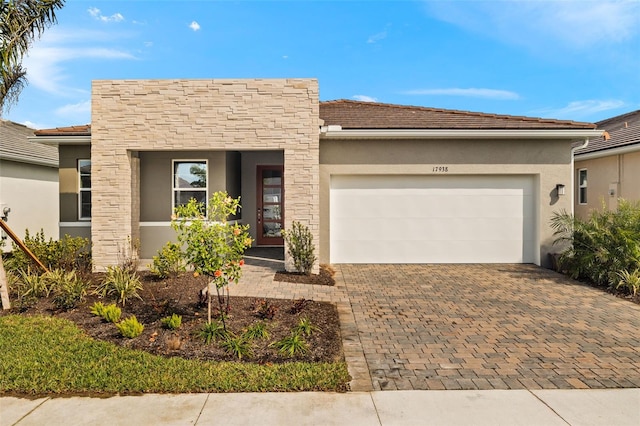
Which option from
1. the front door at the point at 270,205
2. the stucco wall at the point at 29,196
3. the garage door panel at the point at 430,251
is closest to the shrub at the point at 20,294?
the garage door panel at the point at 430,251

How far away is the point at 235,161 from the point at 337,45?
491 centimetres

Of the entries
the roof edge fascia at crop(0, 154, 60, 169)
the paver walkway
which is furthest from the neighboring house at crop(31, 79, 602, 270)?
the roof edge fascia at crop(0, 154, 60, 169)

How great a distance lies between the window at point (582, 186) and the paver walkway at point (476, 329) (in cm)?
710

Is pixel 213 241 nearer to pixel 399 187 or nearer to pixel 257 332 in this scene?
pixel 257 332

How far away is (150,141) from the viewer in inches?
375

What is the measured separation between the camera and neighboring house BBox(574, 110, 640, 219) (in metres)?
12.2

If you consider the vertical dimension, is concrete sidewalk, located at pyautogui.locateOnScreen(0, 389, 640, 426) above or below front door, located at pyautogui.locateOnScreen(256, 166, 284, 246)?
below

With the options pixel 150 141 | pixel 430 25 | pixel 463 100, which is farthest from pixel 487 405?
pixel 463 100

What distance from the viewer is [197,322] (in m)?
5.68

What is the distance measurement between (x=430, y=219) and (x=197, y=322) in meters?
7.42

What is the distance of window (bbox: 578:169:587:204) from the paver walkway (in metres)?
7.10

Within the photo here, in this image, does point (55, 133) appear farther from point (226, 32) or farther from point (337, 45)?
point (337, 45)

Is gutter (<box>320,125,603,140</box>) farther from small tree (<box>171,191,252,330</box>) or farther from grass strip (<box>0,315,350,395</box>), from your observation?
grass strip (<box>0,315,350,395</box>)

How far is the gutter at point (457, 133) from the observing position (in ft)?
33.4
